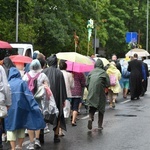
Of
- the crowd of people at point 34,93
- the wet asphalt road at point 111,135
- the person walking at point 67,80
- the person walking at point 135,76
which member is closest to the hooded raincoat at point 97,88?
the crowd of people at point 34,93

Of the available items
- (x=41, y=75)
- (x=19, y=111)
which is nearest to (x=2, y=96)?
(x=19, y=111)

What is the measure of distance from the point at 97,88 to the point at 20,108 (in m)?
3.84

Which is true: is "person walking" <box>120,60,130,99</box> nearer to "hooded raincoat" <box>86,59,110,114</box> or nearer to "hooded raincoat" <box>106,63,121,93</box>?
"hooded raincoat" <box>106,63,121,93</box>

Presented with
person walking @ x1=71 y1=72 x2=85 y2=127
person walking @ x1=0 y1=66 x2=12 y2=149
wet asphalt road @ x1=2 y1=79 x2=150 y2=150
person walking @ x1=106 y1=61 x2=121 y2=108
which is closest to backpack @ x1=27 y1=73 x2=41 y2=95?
wet asphalt road @ x1=2 y1=79 x2=150 y2=150

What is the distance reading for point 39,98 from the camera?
1070cm

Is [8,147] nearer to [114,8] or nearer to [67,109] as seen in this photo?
[67,109]

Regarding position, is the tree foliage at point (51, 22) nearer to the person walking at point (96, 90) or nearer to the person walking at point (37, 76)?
the person walking at point (96, 90)

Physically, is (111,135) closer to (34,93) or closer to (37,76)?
(34,93)

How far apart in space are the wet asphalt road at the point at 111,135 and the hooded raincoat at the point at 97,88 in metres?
0.63

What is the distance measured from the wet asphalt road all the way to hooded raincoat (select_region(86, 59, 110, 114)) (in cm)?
63

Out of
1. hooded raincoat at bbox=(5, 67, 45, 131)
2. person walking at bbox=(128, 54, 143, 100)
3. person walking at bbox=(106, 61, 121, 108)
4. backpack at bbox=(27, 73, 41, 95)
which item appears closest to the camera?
hooded raincoat at bbox=(5, 67, 45, 131)

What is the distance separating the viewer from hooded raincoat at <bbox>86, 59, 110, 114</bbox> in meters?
13.2

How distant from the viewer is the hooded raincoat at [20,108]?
380 inches

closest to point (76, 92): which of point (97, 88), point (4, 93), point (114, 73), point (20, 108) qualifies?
point (97, 88)
